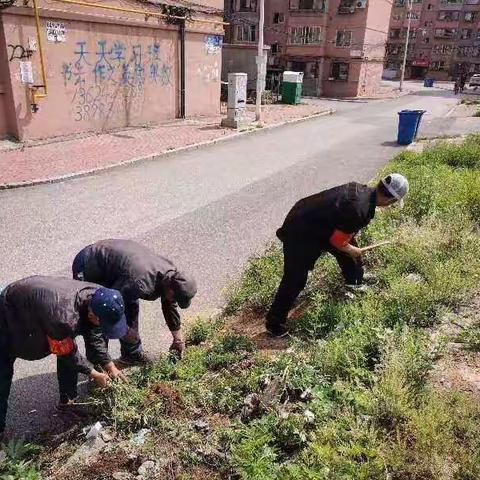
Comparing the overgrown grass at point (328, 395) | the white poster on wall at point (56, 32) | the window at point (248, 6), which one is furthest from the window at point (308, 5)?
the overgrown grass at point (328, 395)

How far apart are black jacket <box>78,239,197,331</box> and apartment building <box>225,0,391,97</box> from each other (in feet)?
103

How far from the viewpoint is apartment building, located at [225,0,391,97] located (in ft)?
113

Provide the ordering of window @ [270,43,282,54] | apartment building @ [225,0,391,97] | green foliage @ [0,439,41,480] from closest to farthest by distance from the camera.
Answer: green foliage @ [0,439,41,480] → apartment building @ [225,0,391,97] → window @ [270,43,282,54]

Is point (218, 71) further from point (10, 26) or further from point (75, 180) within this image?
point (75, 180)

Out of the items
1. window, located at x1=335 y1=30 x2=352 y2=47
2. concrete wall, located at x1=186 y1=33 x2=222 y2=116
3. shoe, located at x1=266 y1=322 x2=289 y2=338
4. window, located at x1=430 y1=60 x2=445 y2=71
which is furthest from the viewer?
window, located at x1=430 y1=60 x2=445 y2=71

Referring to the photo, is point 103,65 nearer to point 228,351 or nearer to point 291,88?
point 228,351

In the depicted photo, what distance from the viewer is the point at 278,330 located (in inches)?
182

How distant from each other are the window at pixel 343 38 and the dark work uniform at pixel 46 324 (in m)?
36.3

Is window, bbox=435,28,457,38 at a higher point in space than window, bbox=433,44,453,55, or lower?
higher

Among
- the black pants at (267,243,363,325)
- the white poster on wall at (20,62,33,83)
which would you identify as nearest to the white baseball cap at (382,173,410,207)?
the black pants at (267,243,363,325)

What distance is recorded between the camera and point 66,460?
127 inches

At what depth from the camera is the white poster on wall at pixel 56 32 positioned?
11664 millimetres

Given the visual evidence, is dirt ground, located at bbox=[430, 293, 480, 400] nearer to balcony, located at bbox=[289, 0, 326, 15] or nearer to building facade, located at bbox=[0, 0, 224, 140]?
building facade, located at bbox=[0, 0, 224, 140]

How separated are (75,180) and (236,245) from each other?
4454 millimetres
